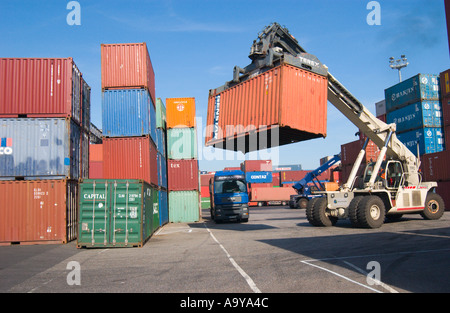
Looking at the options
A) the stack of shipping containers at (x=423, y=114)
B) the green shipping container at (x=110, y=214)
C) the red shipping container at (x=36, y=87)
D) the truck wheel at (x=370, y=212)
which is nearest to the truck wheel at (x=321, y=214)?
the truck wheel at (x=370, y=212)

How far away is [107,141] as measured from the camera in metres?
17.6

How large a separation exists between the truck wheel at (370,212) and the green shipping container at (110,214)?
8967 millimetres

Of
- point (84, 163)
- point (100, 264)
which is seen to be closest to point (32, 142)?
point (84, 163)

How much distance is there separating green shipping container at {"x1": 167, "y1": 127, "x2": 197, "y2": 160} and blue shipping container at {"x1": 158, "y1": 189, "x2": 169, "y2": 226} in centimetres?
303

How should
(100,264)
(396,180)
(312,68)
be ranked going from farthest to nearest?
1. (396,180)
2. (312,68)
3. (100,264)

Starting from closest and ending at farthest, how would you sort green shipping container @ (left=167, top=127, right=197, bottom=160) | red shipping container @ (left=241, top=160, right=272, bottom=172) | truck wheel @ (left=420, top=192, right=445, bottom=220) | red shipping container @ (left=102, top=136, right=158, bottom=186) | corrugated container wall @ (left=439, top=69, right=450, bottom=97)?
truck wheel @ (left=420, top=192, right=445, bottom=220), red shipping container @ (left=102, top=136, right=158, bottom=186), green shipping container @ (left=167, top=127, right=197, bottom=160), corrugated container wall @ (left=439, top=69, right=450, bottom=97), red shipping container @ (left=241, top=160, right=272, bottom=172)

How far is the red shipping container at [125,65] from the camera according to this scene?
1805 cm

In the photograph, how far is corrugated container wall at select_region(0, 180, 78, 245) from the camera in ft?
47.1

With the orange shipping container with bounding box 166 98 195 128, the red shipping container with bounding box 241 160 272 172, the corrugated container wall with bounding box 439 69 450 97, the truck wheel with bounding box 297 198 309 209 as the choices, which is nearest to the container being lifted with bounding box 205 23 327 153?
the orange shipping container with bounding box 166 98 195 128

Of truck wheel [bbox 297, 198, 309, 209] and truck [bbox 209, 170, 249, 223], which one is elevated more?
truck [bbox 209, 170, 249, 223]

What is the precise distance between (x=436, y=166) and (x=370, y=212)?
14837mm

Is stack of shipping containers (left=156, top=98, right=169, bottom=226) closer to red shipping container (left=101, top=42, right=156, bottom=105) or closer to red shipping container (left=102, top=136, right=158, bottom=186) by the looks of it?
red shipping container (left=102, top=136, right=158, bottom=186)

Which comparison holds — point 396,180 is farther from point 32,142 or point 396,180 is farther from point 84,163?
point 32,142

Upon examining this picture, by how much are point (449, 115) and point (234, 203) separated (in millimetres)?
18517
